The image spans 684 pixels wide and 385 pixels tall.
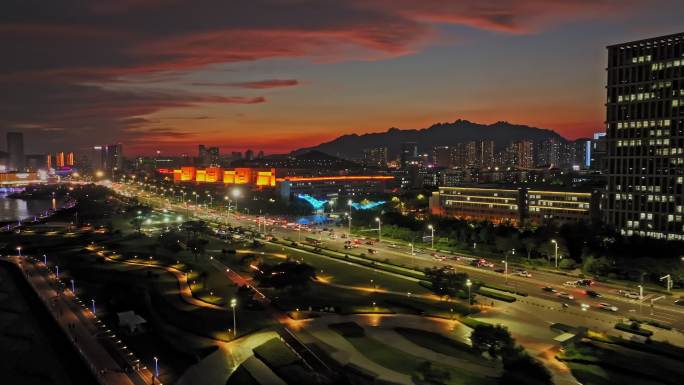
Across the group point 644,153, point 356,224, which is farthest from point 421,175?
point 644,153

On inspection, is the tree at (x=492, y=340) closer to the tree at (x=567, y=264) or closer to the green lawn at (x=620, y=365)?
the green lawn at (x=620, y=365)

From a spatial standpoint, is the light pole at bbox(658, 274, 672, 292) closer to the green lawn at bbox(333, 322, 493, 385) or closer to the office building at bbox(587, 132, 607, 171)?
the green lawn at bbox(333, 322, 493, 385)

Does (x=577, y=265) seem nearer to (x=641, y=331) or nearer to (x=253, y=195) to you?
(x=641, y=331)

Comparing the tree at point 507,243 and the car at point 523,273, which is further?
the tree at point 507,243

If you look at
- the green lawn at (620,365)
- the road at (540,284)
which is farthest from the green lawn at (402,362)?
the road at (540,284)

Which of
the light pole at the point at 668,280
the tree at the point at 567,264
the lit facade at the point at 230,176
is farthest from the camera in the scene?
the lit facade at the point at 230,176

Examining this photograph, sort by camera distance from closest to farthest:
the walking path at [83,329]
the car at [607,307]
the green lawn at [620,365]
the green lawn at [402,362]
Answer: the green lawn at [402,362] → the green lawn at [620,365] → the walking path at [83,329] → the car at [607,307]
